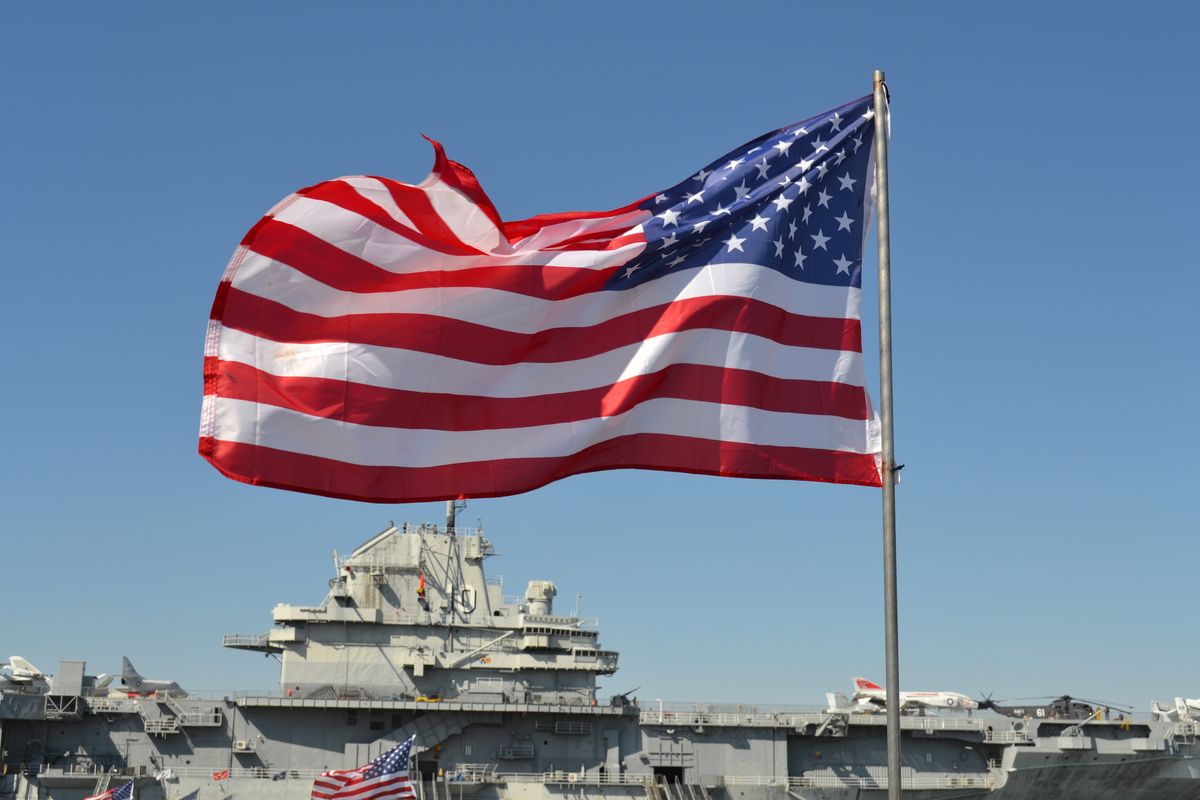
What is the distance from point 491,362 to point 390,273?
4.59 feet

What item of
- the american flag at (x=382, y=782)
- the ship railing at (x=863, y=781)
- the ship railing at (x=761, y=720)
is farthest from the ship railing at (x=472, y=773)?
the american flag at (x=382, y=782)

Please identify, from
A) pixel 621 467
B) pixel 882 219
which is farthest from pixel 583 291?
pixel 882 219

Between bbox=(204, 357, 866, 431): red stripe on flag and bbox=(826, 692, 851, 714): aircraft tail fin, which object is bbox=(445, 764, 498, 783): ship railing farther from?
bbox=(204, 357, 866, 431): red stripe on flag

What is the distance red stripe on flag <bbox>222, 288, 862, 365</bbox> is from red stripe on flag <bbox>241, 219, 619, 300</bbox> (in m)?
0.38

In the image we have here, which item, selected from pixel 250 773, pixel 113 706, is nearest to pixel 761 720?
pixel 250 773

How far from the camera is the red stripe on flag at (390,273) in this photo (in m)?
12.4

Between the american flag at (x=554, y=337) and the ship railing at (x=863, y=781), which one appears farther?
the ship railing at (x=863, y=781)

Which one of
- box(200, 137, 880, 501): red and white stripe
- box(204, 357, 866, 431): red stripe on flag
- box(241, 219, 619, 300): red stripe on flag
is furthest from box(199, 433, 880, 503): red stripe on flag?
box(241, 219, 619, 300): red stripe on flag

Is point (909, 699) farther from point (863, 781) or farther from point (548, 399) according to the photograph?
point (548, 399)

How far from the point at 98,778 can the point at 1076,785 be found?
36178mm

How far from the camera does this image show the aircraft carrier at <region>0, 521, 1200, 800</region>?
146ft

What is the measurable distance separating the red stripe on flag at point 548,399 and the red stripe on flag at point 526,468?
41 centimetres

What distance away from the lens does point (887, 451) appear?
35.6ft

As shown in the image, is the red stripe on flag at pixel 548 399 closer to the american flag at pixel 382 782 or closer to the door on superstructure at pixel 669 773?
the american flag at pixel 382 782
